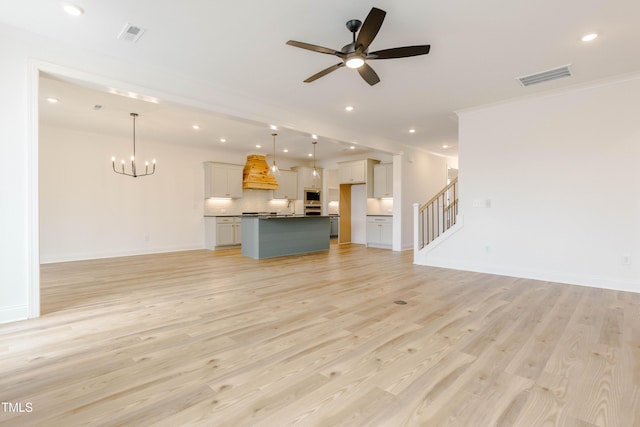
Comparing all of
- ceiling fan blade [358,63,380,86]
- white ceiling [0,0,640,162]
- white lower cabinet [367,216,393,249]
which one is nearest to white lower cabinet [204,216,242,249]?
white ceiling [0,0,640,162]

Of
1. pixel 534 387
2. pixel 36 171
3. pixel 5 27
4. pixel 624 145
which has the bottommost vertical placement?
pixel 534 387

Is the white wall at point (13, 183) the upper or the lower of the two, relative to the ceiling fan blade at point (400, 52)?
lower

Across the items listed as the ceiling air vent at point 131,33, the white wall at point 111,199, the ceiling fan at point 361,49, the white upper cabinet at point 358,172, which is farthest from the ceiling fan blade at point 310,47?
the white wall at point 111,199

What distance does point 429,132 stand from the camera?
271 inches

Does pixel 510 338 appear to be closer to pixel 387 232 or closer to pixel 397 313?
pixel 397 313

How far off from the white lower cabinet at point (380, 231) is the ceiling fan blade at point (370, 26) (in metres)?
6.14

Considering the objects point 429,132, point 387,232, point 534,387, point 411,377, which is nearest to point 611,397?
point 534,387

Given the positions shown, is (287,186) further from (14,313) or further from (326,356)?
(326,356)

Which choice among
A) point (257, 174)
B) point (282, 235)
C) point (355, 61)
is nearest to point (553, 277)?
point (355, 61)

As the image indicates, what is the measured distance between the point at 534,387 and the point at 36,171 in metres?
4.65

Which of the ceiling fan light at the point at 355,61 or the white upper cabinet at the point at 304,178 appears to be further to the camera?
the white upper cabinet at the point at 304,178

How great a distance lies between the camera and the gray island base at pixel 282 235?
22.1 feet

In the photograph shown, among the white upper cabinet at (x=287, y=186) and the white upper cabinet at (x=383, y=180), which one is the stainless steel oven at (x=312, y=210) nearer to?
→ the white upper cabinet at (x=287, y=186)

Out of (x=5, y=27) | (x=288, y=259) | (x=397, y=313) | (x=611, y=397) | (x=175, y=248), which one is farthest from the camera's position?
(x=175, y=248)
